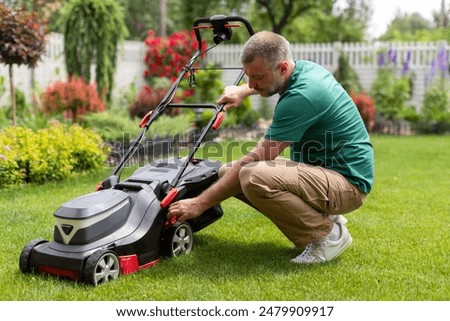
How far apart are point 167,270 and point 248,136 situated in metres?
7.71

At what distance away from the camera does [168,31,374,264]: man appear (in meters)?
3.29

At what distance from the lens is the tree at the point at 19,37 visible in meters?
7.17

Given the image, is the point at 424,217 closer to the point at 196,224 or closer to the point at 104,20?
the point at 196,224

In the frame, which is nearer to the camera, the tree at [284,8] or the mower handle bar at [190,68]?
the mower handle bar at [190,68]

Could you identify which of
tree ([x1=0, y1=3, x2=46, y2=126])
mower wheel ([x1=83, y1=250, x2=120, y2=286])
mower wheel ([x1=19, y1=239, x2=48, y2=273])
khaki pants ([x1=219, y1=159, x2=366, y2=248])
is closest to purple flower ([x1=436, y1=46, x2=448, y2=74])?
tree ([x1=0, y1=3, x2=46, y2=126])

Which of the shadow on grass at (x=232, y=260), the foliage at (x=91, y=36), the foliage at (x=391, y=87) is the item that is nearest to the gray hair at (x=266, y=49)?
the shadow on grass at (x=232, y=260)

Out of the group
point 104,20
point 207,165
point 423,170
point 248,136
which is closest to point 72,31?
point 104,20

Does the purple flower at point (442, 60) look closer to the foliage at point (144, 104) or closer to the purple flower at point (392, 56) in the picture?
the purple flower at point (392, 56)

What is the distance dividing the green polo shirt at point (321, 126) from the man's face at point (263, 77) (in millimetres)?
78

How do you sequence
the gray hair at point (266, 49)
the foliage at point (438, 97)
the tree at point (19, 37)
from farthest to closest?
the foliage at point (438, 97)
the tree at point (19, 37)
the gray hair at point (266, 49)

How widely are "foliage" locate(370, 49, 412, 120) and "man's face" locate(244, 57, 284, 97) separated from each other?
10099 millimetres

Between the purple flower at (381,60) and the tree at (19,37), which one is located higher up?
the tree at (19,37)

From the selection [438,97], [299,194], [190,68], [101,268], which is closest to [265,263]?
[299,194]

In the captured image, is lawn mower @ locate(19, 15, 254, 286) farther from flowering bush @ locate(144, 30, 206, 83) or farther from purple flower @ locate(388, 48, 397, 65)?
purple flower @ locate(388, 48, 397, 65)
